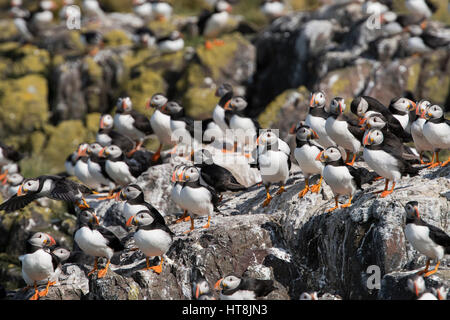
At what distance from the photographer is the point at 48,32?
22438 mm

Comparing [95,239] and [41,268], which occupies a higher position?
[95,239]

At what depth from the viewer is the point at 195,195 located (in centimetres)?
946

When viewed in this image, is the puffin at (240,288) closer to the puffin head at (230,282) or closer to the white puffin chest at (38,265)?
the puffin head at (230,282)

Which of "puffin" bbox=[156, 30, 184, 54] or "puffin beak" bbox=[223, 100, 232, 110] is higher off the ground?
"puffin beak" bbox=[223, 100, 232, 110]

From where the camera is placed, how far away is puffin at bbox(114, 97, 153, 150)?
1323 centimetres

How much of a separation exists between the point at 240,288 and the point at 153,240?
1.29m

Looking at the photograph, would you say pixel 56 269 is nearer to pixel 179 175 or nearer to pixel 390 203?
pixel 179 175

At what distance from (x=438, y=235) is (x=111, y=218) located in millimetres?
5456

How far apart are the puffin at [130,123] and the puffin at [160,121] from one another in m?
0.34

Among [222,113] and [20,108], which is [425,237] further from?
[20,108]

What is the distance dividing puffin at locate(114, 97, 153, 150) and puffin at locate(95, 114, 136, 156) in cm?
13

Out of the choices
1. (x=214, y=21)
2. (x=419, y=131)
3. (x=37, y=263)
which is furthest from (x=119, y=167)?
(x=214, y=21)

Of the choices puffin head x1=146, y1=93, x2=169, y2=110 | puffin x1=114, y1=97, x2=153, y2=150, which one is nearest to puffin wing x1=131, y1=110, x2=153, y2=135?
puffin x1=114, y1=97, x2=153, y2=150

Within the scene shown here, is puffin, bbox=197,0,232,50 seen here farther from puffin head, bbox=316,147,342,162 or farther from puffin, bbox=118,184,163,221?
puffin head, bbox=316,147,342,162
